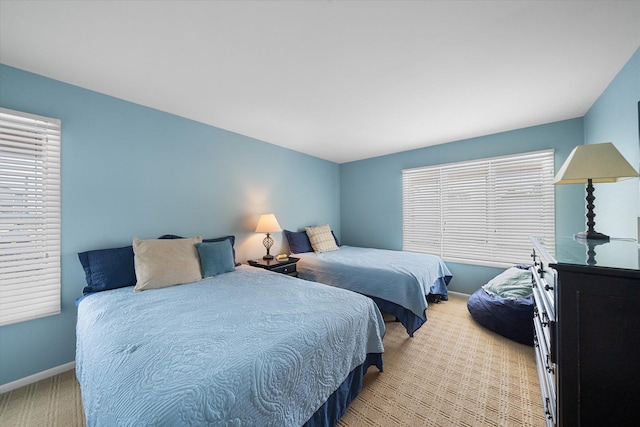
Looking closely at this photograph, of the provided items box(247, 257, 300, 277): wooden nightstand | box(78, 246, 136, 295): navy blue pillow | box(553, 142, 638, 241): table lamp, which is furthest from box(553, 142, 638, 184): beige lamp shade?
box(78, 246, 136, 295): navy blue pillow

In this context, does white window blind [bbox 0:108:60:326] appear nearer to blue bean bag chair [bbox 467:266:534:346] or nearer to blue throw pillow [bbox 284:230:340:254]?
blue throw pillow [bbox 284:230:340:254]

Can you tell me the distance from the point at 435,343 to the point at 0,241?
3.86m

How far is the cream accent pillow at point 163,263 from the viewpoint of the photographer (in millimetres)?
2033

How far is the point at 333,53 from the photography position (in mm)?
1682

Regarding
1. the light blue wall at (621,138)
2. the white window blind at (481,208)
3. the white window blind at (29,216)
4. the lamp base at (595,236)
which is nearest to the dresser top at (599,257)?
the lamp base at (595,236)

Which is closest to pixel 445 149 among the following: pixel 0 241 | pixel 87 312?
pixel 87 312

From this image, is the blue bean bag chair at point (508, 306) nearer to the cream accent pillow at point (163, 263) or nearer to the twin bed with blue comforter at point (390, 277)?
the twin bed with blue comforter at point (390, 277)

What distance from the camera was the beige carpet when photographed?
152 centimetres

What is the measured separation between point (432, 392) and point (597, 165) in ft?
6.26

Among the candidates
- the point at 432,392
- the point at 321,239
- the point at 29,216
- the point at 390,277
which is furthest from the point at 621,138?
→ the point at 29,216

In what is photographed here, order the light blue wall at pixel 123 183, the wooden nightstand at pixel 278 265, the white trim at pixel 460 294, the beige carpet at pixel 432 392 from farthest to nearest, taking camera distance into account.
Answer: the white trim at pixel 460 294, the wooden nightstand at pixel 278 265, the light blue wall at pixel 123 183, the beige carpet at pixel 432 392

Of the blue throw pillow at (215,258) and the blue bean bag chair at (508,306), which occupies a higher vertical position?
the blue throw pillow at (215,258)

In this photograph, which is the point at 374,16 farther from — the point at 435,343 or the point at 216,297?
the point at 435,343

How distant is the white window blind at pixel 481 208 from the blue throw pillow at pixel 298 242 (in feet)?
5.94
